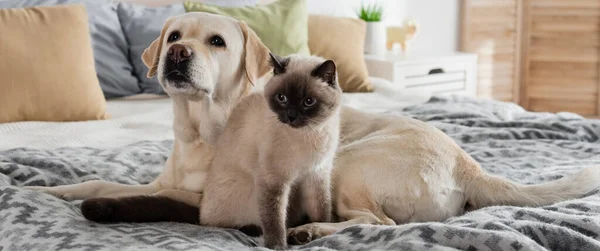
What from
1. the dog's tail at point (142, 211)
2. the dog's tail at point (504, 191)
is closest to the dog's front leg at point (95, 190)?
the dog's tail at point (142, 211)

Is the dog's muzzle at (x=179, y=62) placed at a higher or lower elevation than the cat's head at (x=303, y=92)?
higher

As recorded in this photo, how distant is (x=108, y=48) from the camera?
3.15 meters

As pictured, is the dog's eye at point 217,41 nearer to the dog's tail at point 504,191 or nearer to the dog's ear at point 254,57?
the dog's ear at point 254,57

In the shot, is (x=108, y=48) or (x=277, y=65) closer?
(x=277, y=65)

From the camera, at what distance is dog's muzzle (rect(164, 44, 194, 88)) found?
145cm

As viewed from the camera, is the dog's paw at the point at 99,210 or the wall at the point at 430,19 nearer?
the dog's paw at the point at 99,210

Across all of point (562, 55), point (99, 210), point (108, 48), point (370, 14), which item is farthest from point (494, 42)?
point (99, 210)

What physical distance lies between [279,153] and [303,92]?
12cm

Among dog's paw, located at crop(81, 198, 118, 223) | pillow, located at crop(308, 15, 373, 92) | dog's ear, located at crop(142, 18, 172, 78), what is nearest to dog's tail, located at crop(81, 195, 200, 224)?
dog's paw, located at crop(81, 198, 118, 223)

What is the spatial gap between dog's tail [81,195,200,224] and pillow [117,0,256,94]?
5.38 ft

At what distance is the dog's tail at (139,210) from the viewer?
148 cm

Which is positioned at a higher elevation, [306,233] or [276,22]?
[276,22]

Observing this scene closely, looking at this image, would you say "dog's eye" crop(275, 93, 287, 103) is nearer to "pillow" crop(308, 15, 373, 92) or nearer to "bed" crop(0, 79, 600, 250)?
"bed" crop(0, 79, 600, 250)

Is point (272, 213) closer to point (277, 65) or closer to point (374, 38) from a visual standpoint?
point (277, 65)
